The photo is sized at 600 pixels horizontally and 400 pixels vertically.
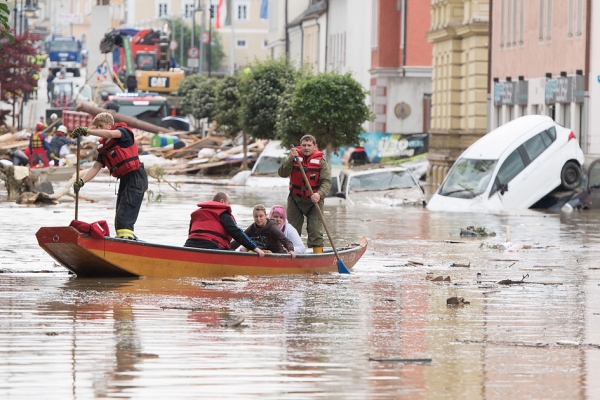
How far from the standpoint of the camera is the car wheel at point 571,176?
113ft

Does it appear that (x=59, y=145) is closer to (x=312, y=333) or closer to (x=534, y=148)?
(x=534, y=148)

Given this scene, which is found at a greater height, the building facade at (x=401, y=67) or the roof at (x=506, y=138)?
the building facade at (x=401, y=67)

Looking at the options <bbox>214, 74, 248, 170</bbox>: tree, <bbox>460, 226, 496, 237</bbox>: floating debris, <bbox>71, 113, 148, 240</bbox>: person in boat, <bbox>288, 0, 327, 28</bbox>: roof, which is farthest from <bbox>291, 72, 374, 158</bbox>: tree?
<bbox>288, 0, 327, 28</bbox>: roof

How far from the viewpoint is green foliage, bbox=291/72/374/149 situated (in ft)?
146

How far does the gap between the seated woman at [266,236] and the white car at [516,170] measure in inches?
681

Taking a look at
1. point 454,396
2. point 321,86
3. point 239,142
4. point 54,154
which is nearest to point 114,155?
point 454,396

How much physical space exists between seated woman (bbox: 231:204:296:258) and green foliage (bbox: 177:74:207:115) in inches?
2324

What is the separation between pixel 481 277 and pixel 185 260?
3642mm

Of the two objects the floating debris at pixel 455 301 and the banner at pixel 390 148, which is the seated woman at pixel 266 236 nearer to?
the floating debris at pixel 455 301

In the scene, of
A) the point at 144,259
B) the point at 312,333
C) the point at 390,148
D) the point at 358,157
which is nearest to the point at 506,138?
the point at 358,157

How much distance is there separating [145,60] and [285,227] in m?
73.4

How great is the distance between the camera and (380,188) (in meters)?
36.4

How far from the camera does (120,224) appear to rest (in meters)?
15.7

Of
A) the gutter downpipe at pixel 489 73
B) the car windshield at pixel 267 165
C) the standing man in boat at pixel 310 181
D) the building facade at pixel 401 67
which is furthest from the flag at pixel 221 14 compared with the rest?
the standing man in boat at pixel 310 181
